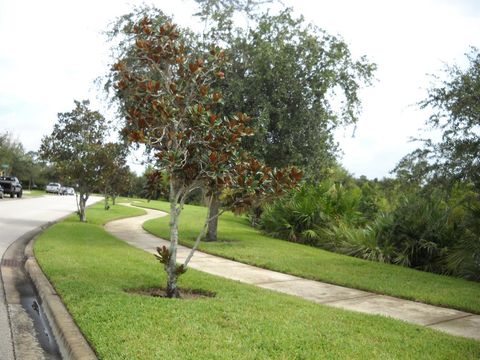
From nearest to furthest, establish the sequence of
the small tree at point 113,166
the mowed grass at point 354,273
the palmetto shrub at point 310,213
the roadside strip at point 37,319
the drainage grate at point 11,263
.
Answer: the roadside strip at point 37,319 → the mowed grass at point 354,273 → the drainage grate at point 11,263 → the palmetto shrub at point 310,213 → the small tree at point 113,166

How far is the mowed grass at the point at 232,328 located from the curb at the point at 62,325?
9 cm

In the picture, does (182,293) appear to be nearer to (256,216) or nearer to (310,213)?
(310,213)

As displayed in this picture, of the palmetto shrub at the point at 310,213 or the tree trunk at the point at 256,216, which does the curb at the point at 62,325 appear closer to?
the palmetto shrub at the point at 310,213

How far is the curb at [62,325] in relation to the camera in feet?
15.5

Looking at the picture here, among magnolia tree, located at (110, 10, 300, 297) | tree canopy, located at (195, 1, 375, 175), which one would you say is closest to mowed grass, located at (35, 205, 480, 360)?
magnolia tree, located at (110, 10, 300, 297)

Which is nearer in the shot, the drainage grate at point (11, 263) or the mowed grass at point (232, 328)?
the mowed grass at point (232, 328)

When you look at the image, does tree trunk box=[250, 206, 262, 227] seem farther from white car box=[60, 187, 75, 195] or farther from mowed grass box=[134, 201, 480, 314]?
white car box=[60, 187, 75, 195]

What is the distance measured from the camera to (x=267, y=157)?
14766mm

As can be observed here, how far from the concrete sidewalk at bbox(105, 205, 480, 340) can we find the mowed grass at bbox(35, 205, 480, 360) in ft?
2.09

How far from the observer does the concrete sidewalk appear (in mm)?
6555

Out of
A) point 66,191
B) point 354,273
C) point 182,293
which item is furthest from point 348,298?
point 66,191

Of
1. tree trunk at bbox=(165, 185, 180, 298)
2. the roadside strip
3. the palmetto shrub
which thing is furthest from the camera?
the palmetto shrub

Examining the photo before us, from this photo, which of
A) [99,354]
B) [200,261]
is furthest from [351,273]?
[99,354]

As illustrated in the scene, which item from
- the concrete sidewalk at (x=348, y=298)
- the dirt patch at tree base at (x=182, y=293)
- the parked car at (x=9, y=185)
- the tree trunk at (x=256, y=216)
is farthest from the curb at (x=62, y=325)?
the parked car at (x=9, y=185)
